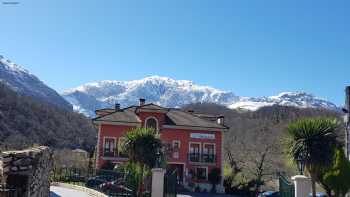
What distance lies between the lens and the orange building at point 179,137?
49.9m

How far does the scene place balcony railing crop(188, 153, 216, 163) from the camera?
5091 centimetres

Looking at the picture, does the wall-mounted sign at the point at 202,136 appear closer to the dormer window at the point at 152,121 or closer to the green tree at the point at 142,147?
the dormer window at the point at 152,121

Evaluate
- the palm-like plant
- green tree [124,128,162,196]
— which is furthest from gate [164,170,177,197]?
the palm-like plant

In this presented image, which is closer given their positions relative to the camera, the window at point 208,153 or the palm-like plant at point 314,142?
the palm-like plant at point 314,142

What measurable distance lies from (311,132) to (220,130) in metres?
29.8

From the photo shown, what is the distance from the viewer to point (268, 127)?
8631 cm

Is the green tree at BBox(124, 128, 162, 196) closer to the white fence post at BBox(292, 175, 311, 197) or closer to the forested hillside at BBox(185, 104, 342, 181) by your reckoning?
the white fence post at BBox(292, 175, 311, 197)

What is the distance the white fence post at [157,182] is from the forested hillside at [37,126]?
5540 cm

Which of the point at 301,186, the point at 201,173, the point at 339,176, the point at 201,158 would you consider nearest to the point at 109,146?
the point at 201,158

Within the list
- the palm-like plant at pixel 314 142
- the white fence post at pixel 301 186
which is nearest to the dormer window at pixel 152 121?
the palm-like plant at pixel 314 142

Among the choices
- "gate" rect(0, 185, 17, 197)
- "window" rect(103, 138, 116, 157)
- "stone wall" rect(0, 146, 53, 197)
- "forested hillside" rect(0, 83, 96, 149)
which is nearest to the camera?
"gate" rect(0, 185, 17, 197)

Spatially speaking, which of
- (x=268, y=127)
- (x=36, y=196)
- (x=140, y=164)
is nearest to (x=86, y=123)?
(x=268, y=127)

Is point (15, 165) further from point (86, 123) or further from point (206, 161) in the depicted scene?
point (86, 123)

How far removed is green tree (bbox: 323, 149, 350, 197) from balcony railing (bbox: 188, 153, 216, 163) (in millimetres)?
25810
